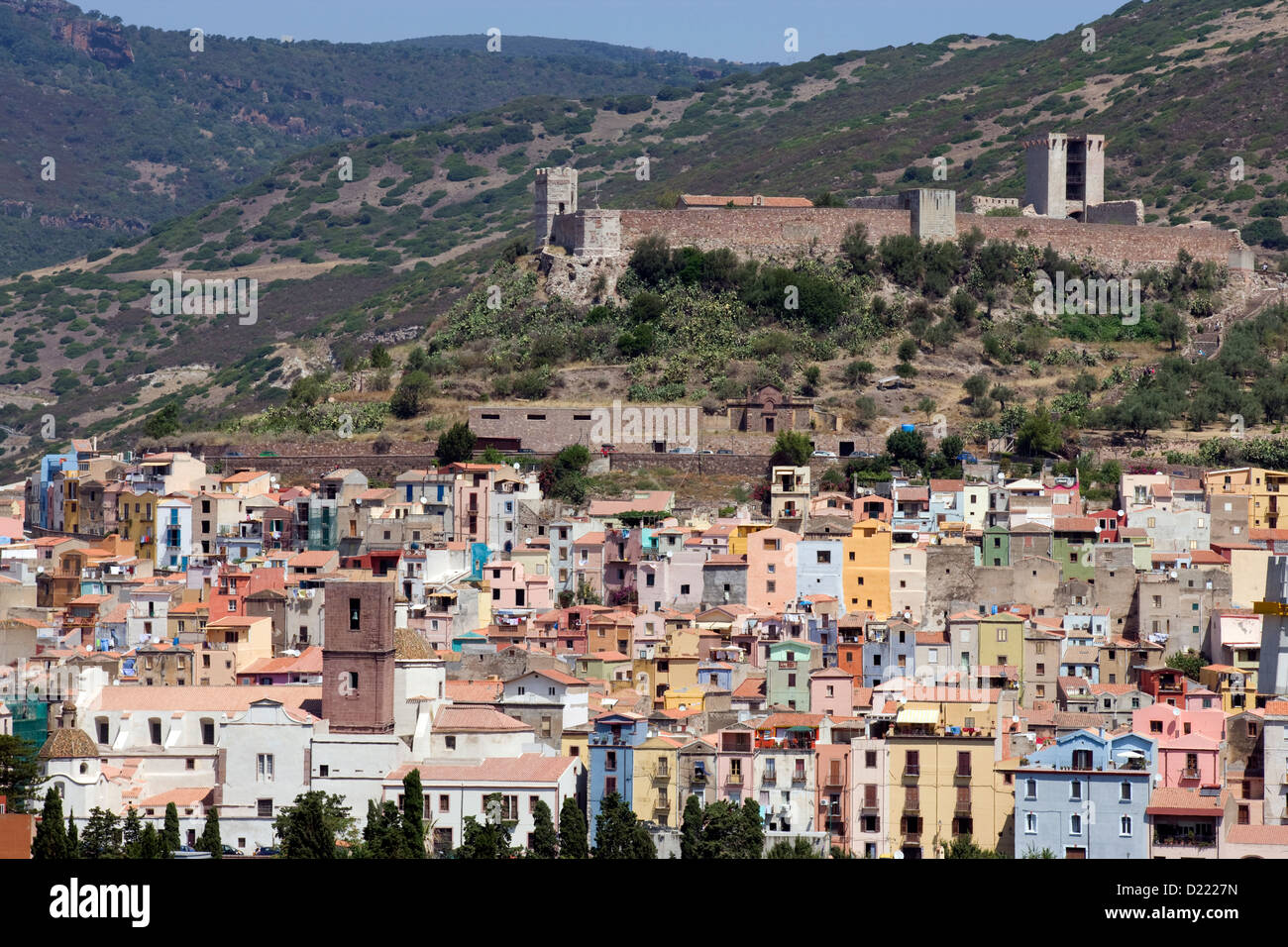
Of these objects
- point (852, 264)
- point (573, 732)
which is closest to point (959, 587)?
point (573, 732)

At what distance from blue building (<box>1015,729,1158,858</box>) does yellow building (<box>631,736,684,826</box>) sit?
4.66m

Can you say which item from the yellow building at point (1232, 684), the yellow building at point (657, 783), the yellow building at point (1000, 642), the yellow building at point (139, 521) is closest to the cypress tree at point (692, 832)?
the yellow building at point (657, 783)

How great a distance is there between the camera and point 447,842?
3109 cm

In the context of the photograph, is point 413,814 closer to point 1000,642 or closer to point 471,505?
point 1000,642

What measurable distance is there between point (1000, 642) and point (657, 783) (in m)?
8.76

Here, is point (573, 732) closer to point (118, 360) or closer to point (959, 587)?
point (959, 587)

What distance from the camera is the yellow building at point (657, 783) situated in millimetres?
32406

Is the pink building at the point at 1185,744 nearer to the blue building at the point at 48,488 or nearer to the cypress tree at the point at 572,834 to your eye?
the cypress tree at the point at 572,834

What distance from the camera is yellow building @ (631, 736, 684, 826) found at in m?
32.4

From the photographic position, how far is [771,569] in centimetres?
A: 4491

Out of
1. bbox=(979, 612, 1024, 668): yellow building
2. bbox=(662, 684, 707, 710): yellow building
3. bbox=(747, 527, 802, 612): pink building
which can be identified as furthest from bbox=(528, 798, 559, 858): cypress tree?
bbox=(747, 527, 802, 612): pink building

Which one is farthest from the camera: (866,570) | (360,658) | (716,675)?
(866,570)

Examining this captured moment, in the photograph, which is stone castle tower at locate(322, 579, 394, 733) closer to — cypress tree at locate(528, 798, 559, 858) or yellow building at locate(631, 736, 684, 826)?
yellow building at locate(631, 736, 684, 826)

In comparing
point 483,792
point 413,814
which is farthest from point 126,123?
point 413,814
